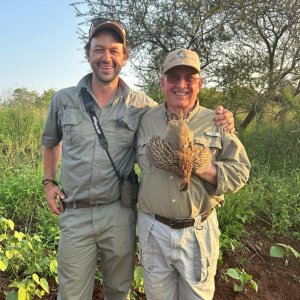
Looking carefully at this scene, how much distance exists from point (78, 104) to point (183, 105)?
0.87 meters

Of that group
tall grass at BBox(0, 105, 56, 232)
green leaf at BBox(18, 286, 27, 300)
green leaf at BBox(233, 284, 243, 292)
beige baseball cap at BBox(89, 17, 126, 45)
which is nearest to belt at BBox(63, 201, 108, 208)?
green leaf at BBox(18, 286, 27, 300)

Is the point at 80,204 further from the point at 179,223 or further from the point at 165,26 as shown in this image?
the point at 165,26

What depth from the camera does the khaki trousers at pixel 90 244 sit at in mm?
3066

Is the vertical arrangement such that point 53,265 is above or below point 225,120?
below

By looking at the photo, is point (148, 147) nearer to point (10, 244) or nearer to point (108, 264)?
point (108, 264)

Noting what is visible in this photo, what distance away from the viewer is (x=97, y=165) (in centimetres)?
300

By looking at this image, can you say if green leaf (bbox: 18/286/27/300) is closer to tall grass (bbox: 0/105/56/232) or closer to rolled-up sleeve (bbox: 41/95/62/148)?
rolled-up sleeve (bbox: 41/95/62/148)

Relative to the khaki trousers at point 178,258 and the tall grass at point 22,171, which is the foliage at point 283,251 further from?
the tall grass at point 22,171

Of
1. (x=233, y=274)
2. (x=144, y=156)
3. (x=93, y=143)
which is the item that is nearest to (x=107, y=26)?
(x=93, y=143)

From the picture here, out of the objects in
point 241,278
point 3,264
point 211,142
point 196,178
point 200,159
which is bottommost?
point 241,278

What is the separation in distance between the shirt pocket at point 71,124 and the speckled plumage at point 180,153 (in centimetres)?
74

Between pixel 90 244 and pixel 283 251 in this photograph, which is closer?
pixel 90 244

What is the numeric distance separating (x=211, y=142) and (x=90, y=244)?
1.30 meters

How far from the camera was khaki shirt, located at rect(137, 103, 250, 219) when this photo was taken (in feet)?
8.87
